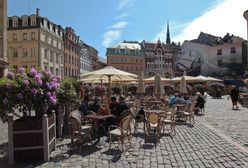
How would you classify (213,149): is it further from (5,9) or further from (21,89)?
(5,9)

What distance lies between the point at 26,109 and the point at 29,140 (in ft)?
2.55

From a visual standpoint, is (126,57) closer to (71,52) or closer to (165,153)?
(71,52)

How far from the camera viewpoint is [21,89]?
22.4 ft

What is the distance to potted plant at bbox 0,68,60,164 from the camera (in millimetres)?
6762

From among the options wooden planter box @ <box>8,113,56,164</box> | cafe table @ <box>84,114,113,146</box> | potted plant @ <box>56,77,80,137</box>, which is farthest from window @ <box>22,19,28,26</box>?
wooden planter box @ <box>8,113,56,164</box>

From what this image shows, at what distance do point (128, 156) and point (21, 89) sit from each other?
3183 mm

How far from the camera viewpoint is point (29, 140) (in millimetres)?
6988

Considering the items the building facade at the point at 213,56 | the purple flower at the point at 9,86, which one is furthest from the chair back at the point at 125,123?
the building facade at the point at 213,56

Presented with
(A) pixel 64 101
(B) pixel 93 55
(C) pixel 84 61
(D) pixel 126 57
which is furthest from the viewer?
(B) pixel 93 55

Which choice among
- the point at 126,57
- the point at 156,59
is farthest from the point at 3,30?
the point at 156,59

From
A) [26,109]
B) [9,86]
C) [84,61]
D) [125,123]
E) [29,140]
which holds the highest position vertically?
[84,61]

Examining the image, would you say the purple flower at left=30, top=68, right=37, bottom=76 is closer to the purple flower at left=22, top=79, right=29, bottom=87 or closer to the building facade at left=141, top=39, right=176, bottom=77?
the purple flower at left=22, top=79, right=29, bottom=87

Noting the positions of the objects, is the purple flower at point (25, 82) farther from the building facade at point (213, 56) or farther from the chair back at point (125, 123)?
the building facade at point (213, 56)

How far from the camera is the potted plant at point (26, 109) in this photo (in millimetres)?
6762
